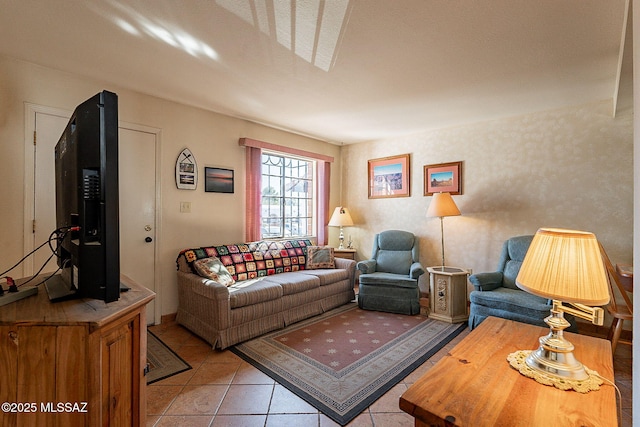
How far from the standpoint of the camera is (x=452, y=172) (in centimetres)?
396

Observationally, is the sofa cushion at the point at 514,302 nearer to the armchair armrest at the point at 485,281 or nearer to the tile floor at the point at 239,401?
the armchair armrest at the point at 485,281

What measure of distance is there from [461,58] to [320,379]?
8.62 feet

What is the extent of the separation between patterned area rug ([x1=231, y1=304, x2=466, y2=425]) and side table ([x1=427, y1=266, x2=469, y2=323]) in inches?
4.8

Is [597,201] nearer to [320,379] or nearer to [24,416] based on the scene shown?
[320,379]

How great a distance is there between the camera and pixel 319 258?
3.90 m

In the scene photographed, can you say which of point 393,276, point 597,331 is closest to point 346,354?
point 393,276

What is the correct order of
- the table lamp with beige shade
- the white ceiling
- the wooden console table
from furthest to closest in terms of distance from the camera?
the white ceiling, the table lamp with beige shade, the wooden console table

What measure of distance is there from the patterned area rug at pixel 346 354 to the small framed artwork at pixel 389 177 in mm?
1927

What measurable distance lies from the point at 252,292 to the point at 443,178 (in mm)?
2980

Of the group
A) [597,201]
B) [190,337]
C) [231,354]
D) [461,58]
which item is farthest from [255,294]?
[597,201]

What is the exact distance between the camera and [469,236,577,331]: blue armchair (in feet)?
8.55

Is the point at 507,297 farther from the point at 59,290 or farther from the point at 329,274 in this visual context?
the point at 59,290

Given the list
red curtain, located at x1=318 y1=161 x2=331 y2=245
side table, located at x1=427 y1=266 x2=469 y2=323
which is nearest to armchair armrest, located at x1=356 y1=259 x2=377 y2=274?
side table, located at x1=427 y1=266 x2=469 y2=323

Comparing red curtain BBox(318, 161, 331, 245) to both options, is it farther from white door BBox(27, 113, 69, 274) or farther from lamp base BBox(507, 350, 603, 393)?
lamp base BBox(507, 350, 603, 393)
